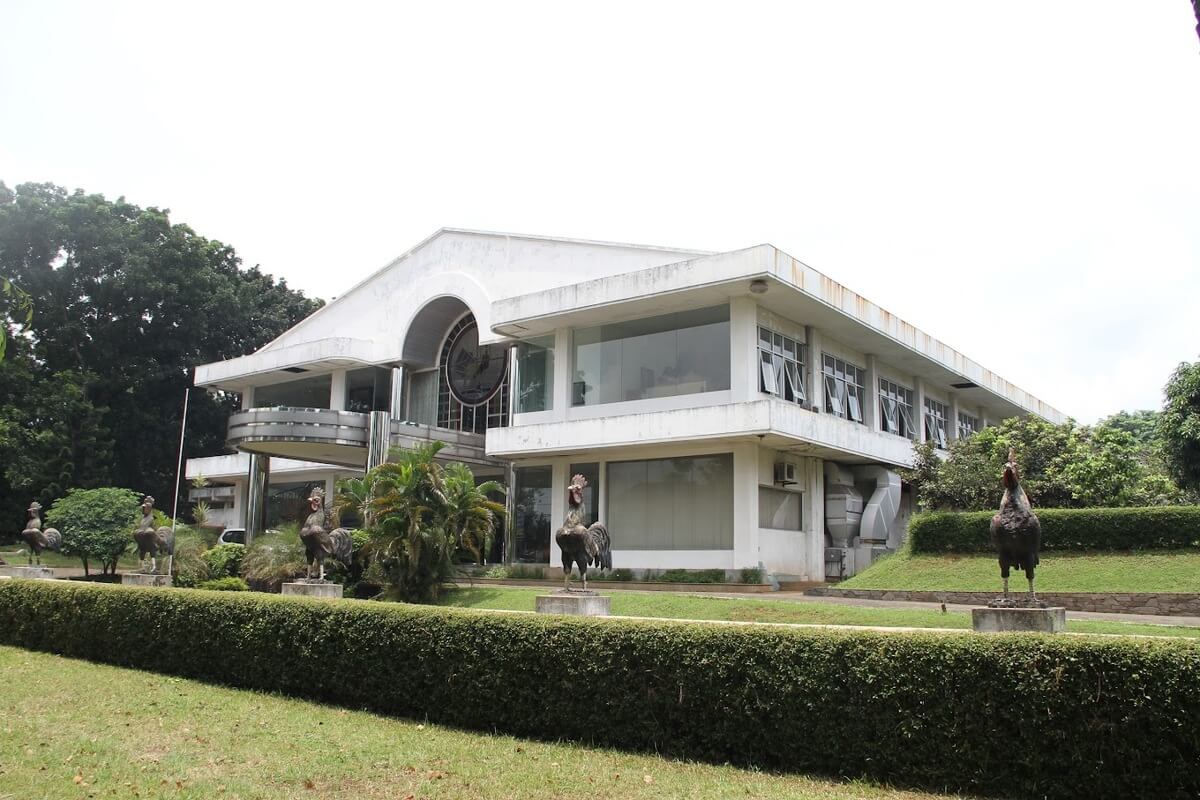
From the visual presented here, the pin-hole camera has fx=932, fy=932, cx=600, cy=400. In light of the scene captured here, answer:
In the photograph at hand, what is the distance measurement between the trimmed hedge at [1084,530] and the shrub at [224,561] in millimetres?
16643

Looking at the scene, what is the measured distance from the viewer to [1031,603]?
29.9ft

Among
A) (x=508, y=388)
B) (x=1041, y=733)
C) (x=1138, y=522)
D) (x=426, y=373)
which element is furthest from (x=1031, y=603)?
(x=426, y=373)

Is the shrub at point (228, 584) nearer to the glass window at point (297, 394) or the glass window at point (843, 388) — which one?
the glass window at point (297, 394)

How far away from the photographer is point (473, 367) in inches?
1259

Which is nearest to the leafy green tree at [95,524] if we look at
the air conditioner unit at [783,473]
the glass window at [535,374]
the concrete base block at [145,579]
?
the concrete base block at [145,579]

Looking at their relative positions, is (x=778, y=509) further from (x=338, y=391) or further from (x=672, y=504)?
(x=338, y=391)

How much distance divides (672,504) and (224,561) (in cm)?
1157

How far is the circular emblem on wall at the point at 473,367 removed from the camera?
31.3 m

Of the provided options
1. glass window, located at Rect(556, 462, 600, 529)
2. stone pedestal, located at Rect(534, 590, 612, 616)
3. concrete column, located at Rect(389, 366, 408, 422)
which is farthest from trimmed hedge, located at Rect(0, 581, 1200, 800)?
concrete column, located at Rect(389, 366, 408, 422)

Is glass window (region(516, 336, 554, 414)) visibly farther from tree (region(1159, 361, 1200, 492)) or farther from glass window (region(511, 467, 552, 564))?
tree (region(1159, 361, 1200, 492))

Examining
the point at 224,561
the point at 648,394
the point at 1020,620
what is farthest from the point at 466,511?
the point at 1020,620

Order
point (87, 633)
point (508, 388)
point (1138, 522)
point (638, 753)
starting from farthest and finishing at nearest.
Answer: point (508, 388)
point (1138, 522)
point (87, 633)
point (638, 753)

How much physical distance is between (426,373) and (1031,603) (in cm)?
2647

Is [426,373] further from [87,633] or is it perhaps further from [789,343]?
[87,633]
